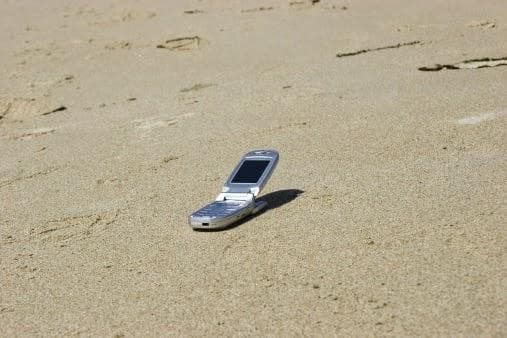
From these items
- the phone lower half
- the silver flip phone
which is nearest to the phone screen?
the silver flip phone

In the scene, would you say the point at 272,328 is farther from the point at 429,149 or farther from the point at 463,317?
the point at 429,149

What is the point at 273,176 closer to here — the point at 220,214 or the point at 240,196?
the point at 240,196

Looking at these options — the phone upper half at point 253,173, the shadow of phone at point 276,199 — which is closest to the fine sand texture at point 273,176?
the shadow of phone at point 276,199

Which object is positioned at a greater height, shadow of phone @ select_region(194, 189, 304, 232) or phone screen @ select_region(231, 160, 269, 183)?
phone screen @ select_region(231, 160, 269, 183)

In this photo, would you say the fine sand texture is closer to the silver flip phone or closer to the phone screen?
the silver flip phone

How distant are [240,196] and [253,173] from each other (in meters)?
0.15

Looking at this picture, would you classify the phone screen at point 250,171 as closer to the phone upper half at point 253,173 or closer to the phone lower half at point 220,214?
the phone upper half at point 253,173

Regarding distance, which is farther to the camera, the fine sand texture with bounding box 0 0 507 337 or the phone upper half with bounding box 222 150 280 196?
the phone upper half with bounding box 222 150 280 196

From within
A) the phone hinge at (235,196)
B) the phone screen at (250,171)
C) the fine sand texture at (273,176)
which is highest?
the phone screen at (250,171)

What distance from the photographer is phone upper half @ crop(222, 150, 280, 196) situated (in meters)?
3.69

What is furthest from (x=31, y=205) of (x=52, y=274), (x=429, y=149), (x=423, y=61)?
(x=423, y=61)

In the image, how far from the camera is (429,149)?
14.1 ft

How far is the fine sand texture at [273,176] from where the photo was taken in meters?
2.87

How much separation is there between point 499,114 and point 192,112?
78.3 inches
